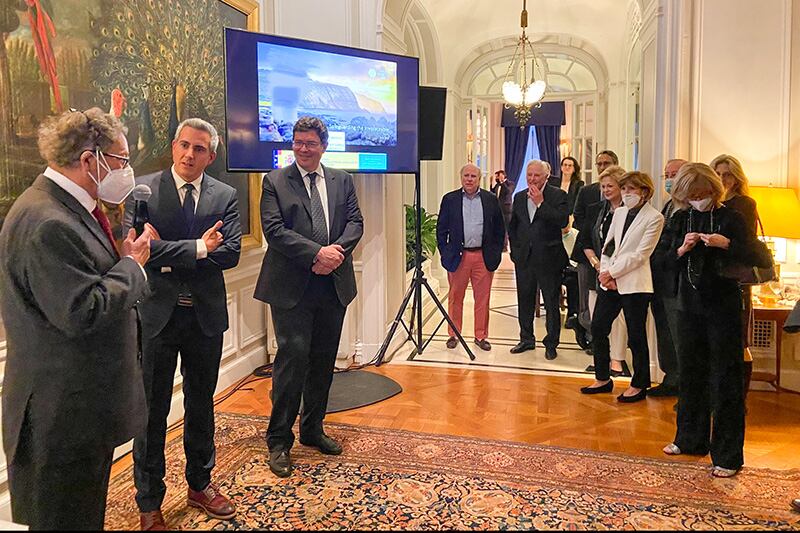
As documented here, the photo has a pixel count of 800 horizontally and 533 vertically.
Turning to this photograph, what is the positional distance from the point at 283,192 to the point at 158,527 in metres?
1.50

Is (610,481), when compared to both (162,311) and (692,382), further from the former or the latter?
(162,311)

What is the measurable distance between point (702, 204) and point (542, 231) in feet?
6.86

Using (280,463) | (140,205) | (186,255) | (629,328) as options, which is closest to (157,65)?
(140,205)

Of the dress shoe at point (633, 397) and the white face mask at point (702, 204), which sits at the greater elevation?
the white face mask at point (702, 204)

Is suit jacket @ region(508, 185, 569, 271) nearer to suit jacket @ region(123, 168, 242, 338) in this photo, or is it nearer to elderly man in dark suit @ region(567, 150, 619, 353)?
elderly man in dark suit @ region(567, 150, 619, 353)

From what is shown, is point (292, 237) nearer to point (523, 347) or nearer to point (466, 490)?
point (466, 490)

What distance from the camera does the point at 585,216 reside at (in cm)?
477

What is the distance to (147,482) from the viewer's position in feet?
7.80

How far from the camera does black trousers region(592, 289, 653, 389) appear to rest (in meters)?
3.90

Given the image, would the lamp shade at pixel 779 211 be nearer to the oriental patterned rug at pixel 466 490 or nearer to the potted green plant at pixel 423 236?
the oriental patterned rug at pixel 466 490

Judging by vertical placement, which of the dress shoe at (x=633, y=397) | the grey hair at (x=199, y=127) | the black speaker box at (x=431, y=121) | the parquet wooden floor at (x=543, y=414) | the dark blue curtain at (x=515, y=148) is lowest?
the parquet wooden floor at (x=543, y=414)

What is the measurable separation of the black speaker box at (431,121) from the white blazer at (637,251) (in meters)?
1.52

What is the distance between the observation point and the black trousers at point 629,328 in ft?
12.8

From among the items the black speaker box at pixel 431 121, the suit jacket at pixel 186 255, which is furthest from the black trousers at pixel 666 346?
the suit jacket at pixel 186 255
